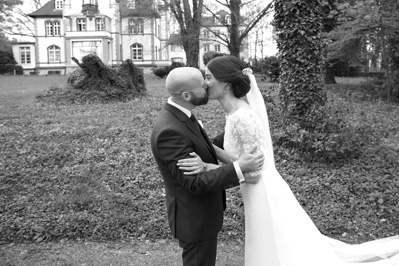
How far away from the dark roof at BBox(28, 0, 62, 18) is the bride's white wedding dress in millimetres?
65436

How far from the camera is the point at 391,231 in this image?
5746 mm

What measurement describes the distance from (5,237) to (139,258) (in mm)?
2039

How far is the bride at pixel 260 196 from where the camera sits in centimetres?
311

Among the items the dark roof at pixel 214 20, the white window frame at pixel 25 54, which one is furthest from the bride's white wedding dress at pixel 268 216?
the white window frame at pixel 25 54

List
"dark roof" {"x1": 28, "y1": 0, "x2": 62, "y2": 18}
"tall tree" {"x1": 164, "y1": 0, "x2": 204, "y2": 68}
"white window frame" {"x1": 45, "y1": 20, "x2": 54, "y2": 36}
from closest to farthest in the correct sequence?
"tall tree" {"x1": 164, "y1": 0, "x2": 204, "y2": 68} → "dark roof" {"x1": 28, "y1": 0, "x2": 62, "y2": 18} → "white window frame" {"x1": 45, "y1": 20, "x2": 54, "y2": 36}

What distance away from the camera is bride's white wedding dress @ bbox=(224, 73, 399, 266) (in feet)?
10.3

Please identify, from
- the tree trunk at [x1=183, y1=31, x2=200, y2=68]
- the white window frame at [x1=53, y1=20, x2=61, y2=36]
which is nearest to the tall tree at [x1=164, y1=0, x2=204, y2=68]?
the tree trunk at [x1=183, y1=31, x2=200, y2=68]

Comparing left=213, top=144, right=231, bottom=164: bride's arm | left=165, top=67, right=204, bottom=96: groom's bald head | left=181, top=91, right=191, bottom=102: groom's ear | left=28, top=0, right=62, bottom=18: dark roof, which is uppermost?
left=28, top=0, right=62, bottom=18: dark roof

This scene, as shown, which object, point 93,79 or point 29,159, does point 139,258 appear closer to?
point 29,159

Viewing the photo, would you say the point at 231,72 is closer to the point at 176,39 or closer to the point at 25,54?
the point at 176,39

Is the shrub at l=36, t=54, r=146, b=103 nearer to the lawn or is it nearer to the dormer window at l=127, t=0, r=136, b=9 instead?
the lawn

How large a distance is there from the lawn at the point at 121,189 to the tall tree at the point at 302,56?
3.45ft

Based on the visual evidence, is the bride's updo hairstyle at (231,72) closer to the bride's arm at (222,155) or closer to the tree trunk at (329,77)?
the bride's arm at (222,155)

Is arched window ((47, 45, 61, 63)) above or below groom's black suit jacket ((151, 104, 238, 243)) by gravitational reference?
above
